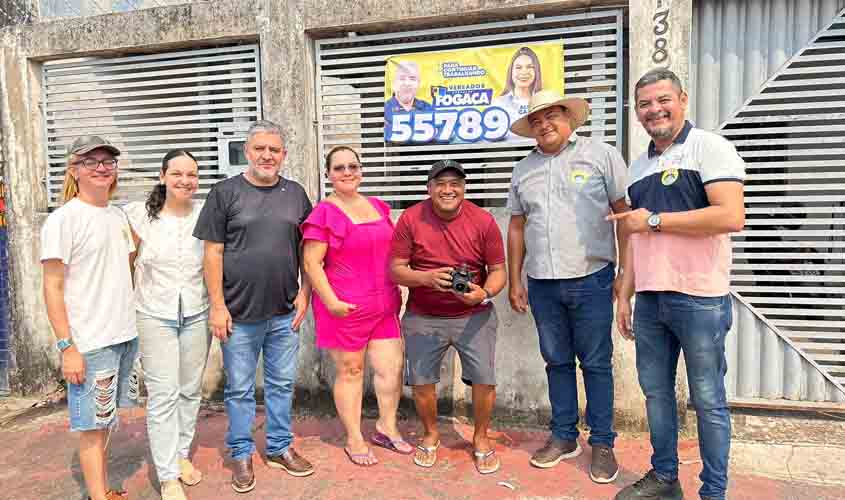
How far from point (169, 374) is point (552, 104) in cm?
265

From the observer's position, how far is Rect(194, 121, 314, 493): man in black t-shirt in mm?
3264

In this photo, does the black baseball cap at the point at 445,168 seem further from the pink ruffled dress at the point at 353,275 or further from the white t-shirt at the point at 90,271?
the white t-shirt at the point at 90,271

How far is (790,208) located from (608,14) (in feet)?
6.12

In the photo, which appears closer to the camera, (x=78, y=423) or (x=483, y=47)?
(x=78, y=423)

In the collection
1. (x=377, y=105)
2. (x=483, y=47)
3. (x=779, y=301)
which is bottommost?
(x=779, y=301)

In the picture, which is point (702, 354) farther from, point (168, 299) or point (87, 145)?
point (87, 145)

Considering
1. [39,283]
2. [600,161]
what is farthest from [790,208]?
[39,283]

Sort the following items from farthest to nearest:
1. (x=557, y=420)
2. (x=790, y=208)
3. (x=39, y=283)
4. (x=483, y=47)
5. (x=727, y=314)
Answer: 1. (x=39, y=283)
2. (x=483, y=47)
3. (x=790, y=208)
4. (x=557, y=420)
5. (x=727, y=314)

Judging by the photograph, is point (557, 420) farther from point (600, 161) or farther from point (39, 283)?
point (39, 283)

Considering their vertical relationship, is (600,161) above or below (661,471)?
above

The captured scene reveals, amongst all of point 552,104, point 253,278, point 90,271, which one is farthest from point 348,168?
point 90,271

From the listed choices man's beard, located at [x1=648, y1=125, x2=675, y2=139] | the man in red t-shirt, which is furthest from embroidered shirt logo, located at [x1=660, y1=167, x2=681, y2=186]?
the man in red t-shirt

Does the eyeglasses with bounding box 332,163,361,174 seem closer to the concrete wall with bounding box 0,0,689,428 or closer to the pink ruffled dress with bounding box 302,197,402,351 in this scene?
the pink ruffled dress with bounding box 302,197,402,351

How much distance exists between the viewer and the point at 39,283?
16.7 ft
